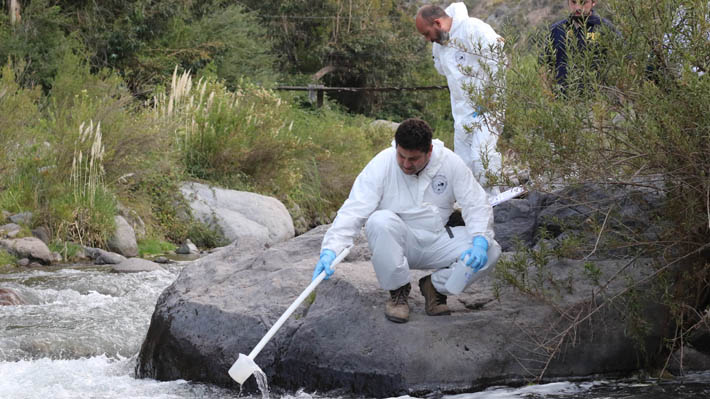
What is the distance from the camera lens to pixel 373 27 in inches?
1026

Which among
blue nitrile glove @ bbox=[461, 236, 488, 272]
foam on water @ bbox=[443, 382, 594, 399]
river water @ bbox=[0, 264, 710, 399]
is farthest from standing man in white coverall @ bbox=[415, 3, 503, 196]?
river water @ bbox=[0, 264, 710, 399]

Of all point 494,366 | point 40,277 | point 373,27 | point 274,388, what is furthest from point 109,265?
point 373,27

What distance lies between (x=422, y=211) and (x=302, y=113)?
39.9 ft

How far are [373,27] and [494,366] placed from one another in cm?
2206

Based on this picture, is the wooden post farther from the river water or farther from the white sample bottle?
the white sample bottle

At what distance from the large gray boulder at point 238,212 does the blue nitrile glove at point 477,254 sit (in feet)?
21.6

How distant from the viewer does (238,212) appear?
11.7 metres

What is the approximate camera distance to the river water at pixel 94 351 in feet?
16.0

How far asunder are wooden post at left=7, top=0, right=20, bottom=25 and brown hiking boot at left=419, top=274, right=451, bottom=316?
1347 cm

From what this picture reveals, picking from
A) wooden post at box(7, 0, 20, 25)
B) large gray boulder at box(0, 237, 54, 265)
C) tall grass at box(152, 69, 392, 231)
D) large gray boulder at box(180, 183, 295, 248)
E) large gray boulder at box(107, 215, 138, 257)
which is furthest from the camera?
wooden post at box(7, 0, 20, 25)

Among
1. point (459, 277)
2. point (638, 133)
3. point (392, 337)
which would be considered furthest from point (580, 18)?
point (392, 337)

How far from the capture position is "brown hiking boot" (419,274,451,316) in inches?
197

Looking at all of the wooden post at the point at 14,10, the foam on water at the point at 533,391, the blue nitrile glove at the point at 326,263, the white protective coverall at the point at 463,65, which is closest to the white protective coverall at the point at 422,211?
the blue nitrile glove at the point at 326,263

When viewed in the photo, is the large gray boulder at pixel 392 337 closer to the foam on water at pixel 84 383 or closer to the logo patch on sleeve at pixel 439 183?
the foam on water at pixel 84 383
